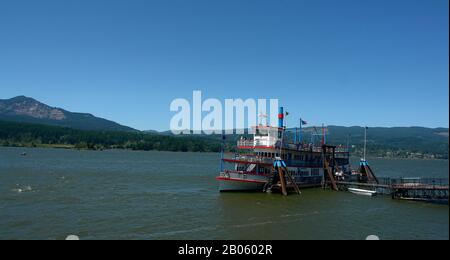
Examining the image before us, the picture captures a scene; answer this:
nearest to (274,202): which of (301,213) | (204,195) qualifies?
(301,213)

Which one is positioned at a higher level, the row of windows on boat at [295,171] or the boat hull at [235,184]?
the row of windows on boat at [295,171]

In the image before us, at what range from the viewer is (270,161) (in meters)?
46.1

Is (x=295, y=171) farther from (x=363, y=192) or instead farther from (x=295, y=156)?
(x=363, y=192)

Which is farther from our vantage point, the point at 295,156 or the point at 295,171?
the point at 295,156

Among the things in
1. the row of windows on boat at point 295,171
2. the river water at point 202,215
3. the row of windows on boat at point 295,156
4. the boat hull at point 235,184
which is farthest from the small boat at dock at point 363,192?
the boat hull at point 235,184

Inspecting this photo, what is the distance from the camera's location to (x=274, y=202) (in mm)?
39469

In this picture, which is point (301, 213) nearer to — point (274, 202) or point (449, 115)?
point (274, 202)

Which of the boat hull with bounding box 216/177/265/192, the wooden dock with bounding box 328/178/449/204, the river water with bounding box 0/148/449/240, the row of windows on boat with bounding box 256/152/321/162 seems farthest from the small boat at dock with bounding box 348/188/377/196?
the boat hull with bounding box 216/177/265/192

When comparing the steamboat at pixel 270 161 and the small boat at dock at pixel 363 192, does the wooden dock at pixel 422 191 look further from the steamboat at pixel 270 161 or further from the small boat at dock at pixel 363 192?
the steamboat at pixel 270 161

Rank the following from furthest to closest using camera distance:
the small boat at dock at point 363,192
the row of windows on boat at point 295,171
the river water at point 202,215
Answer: the small boat at dock at point 363,192 → the row of windows on boat at point 295,171 → the river water at point 202,215

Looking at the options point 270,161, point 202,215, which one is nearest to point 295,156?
point 270,161

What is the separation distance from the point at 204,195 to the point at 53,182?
22706mm

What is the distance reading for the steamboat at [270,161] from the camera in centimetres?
4453
